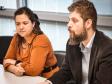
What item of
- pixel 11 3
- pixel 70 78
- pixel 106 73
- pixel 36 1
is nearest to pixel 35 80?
pixel 70 78

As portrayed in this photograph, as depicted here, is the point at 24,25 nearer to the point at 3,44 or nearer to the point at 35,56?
the point at 35,56

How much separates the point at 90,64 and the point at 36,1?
2585 mm

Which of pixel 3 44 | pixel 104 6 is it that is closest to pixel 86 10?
pixel 104 6

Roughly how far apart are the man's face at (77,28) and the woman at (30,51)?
1.80 ft

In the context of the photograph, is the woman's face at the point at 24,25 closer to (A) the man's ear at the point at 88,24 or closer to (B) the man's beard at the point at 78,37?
(B) the man's beard at the point at 78,37

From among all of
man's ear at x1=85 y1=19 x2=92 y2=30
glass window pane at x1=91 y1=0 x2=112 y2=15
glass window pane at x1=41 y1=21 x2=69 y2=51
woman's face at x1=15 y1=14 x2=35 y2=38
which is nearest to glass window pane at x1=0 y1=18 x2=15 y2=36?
glass window pane at x1=41 y1=21 x2=69 y2=51

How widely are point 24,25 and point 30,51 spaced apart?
0.88 feet

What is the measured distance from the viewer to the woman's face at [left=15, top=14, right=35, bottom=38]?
255 cm

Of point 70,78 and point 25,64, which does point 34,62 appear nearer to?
point 25,64

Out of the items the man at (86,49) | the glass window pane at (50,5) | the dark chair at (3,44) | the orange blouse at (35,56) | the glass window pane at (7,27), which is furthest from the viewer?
the glass window pane at (7,27)

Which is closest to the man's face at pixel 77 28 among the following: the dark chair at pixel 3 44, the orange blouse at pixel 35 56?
the orange blouse at pixel 35 56

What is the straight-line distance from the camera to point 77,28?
6.25 feet

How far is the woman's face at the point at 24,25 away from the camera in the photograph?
255cm

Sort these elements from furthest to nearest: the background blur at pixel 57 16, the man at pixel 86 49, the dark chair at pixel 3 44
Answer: the dark chair at pixel 3 44, the background blur at pixel 57 16, the man at pixel 86 49
